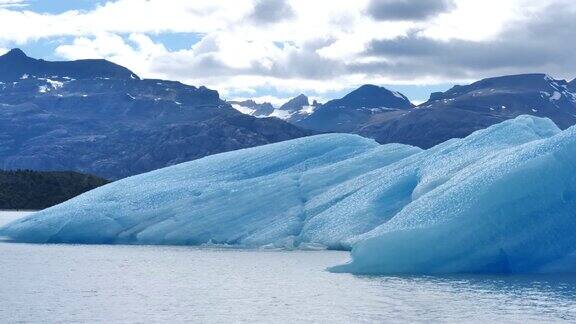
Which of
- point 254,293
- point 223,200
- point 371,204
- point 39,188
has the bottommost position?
point 254,293

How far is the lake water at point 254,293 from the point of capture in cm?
2419

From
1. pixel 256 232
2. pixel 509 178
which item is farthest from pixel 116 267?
pixel 509 178

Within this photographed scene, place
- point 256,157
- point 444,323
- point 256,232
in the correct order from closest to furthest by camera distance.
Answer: point 444,323 → point 256,232 → point 256,157

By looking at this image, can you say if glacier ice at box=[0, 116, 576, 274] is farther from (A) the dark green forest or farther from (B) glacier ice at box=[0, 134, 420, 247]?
(A) the dark green forest

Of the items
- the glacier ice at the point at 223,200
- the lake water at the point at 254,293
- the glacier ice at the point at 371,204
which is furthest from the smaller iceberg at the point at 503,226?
the glacier ice at the point at 223,200

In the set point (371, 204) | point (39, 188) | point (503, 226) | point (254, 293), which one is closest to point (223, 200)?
point (371, 204)

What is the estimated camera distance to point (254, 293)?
95.3 ft

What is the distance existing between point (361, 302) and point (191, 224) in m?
20.5

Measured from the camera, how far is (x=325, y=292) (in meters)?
28.5

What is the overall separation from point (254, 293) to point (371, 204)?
11.7 metres

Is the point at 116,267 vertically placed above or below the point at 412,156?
below

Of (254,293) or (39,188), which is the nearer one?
(254,293)

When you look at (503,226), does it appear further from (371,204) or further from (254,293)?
(254,293)

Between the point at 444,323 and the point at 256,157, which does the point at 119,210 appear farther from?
the point at 444,323
